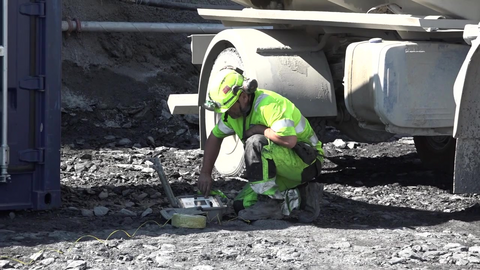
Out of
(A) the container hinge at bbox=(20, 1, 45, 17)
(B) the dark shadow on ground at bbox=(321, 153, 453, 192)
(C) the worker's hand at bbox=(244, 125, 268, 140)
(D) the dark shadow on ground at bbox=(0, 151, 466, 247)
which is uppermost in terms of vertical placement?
(A) the container hinge at bbox=(20, 1, 45, 17)

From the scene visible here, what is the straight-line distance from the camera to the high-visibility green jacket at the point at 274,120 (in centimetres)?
566

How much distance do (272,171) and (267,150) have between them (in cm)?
15

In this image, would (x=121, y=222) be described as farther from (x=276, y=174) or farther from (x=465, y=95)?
(x=465, y=95)

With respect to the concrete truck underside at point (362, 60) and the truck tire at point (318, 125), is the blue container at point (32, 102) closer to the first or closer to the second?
the concrete truck underside at point (362, 60)

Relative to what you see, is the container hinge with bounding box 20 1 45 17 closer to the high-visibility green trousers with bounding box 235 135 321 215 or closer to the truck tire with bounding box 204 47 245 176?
the high-visibility green trousers with bounding box 235 135 321 215

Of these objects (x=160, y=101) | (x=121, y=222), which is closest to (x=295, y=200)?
(x=121, y=222)

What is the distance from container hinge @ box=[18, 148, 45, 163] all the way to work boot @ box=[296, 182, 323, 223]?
172cm

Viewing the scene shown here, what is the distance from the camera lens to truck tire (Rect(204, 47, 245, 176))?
286 inches

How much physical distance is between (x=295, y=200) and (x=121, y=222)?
45.1 inches

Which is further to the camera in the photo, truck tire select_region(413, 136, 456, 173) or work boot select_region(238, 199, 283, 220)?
truck tire select_region(413, 136, 456, 173)

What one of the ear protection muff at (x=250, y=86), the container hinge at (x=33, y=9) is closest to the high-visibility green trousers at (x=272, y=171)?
the ear protection muff at (x=250, y=86)

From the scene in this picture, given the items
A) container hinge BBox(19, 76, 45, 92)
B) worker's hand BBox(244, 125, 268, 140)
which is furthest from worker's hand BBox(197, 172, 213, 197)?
container hinge BBox(19, 76, 45, 92)

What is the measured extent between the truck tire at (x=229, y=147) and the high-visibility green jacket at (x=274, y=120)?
4.12 ft

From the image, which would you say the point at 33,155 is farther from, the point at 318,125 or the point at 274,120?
the point at 318,125
